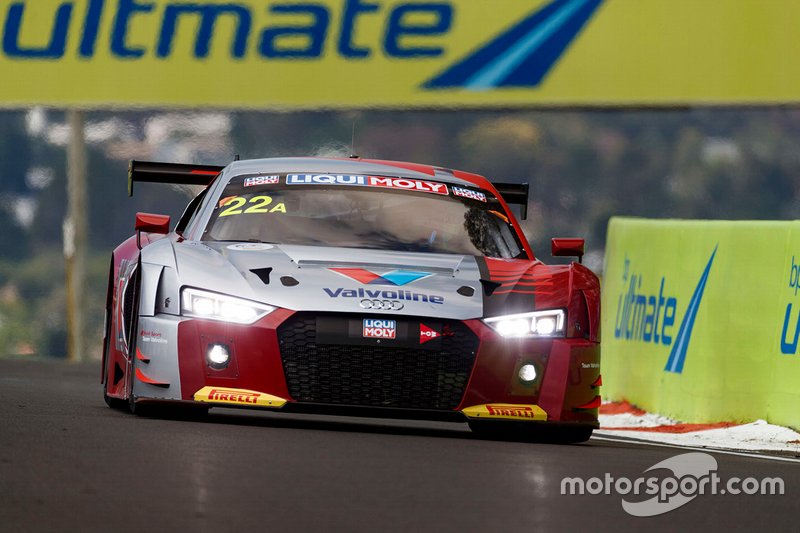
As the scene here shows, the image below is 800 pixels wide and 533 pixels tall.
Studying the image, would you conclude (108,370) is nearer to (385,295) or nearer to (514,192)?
(385,295)

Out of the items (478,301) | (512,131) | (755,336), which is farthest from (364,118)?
(478,301)

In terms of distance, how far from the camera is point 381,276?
357 inches

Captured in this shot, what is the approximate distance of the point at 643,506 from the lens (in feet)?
23.0

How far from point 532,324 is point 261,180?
79.7 inches

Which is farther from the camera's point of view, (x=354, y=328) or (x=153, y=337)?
(x=153, y=337)

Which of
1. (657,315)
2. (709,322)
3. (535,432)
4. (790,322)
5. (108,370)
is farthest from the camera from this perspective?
(657,315)

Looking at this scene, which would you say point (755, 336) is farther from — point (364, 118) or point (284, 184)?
point (364, 118)

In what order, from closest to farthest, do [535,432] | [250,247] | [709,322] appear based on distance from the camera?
1. [250,247]
2. [535,432]
3. [709,322]

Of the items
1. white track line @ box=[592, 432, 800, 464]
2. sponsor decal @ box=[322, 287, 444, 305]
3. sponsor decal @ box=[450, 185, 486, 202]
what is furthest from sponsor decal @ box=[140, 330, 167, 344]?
white track line @ box=[592, 432, 800, 464]

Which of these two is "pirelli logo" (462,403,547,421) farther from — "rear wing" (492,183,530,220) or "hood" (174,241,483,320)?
Answer: "rear wing" (492,183,530,220)

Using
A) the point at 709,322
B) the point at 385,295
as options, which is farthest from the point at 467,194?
the point at 709,322

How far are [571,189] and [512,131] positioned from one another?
0.92m

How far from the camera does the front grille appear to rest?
8812 mm

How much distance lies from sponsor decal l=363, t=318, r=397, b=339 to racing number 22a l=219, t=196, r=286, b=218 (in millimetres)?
1460
